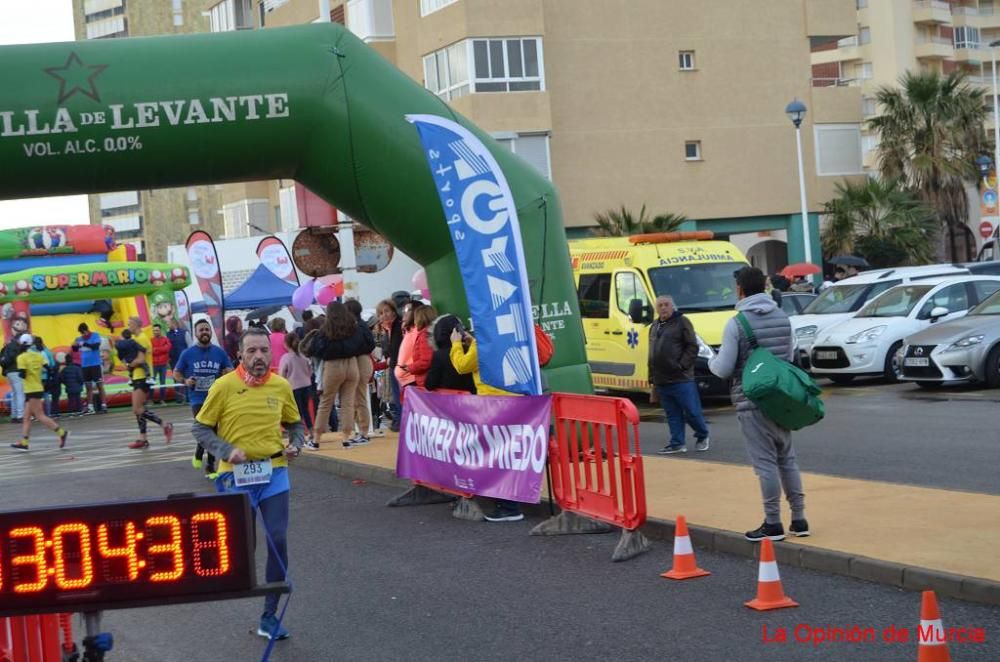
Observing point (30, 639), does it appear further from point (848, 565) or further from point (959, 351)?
point (959, 351)

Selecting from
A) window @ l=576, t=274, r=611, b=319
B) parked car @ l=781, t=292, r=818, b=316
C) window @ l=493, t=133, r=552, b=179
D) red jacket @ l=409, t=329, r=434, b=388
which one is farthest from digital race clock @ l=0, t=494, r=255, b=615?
window @ l=493, t=133, r=552, b=179

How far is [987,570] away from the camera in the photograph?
771 centimetres

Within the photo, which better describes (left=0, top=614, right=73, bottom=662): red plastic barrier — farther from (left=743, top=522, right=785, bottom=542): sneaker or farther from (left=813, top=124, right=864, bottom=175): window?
(left=813, top=124, right=864, bottom=175): window

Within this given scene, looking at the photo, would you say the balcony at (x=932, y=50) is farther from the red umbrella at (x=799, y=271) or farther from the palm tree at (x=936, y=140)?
the red umbrella at (x=799, y=271)

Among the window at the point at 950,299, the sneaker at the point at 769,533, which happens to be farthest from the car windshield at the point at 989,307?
the sneaker at the point at 769,533

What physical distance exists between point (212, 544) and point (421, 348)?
27.0 ft

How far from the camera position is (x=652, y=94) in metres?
42.0

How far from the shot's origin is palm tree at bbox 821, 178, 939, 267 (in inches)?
1638

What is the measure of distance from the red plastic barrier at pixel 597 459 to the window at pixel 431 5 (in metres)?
30.9

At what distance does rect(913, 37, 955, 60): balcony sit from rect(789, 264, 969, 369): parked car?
151ft

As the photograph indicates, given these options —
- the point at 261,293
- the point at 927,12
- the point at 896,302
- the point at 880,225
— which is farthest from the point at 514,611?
the point at 927,12

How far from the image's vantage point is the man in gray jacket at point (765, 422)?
29.6ft

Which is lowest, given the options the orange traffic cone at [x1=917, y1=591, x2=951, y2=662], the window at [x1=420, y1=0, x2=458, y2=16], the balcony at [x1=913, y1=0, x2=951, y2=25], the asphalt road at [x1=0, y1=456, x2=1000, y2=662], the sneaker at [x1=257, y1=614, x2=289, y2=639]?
the asphalt road at [x1=0, y1=456, x2=1000, y2=662]

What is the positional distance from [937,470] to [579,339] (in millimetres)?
3618
